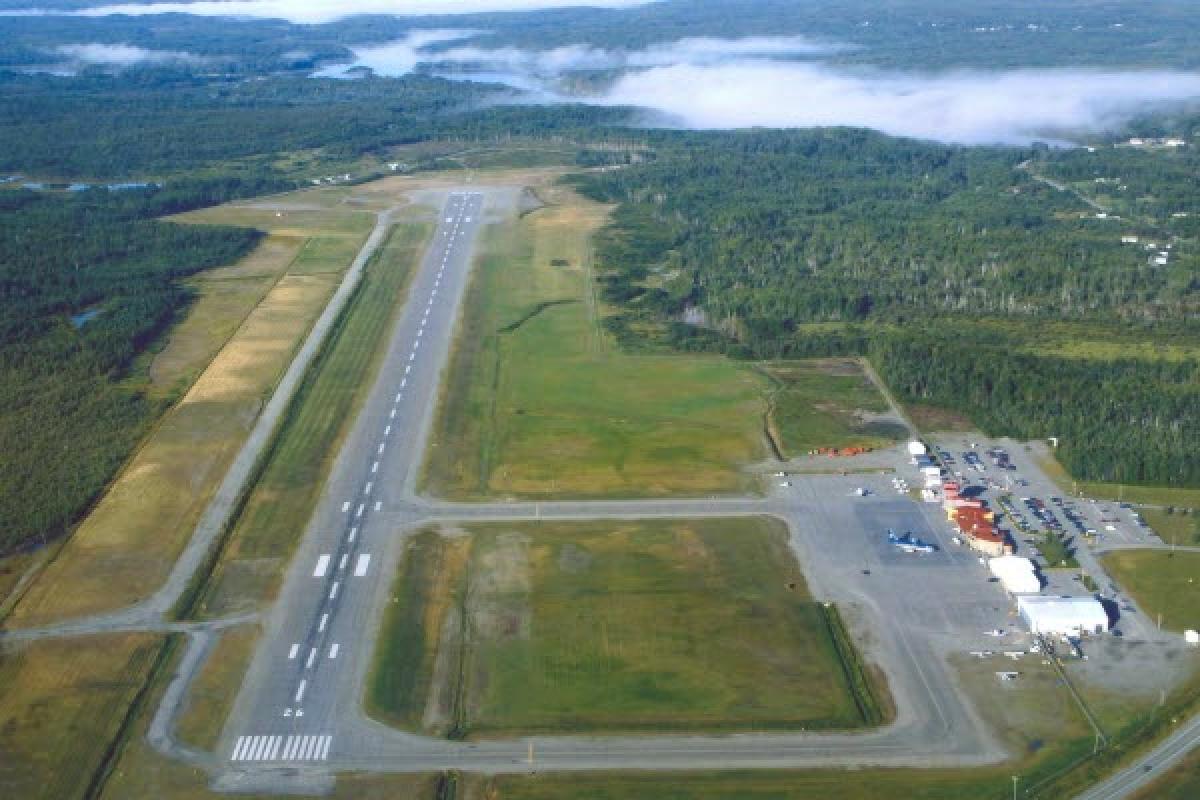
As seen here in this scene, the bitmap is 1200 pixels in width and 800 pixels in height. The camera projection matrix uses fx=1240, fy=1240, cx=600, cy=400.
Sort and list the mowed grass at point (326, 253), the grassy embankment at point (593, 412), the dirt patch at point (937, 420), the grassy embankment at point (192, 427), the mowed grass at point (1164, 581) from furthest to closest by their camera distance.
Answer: the mowed grass at point (326, 253) < the dirt patch at point (937, 420) < the grassy embankment at point (593, 412) < the grassy embankment at point (192, 427) < the mowed grass at point (1164, 581)

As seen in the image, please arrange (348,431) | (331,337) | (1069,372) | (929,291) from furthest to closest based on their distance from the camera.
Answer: (929,291) < (331,337) < (1069,372) < (348,431)

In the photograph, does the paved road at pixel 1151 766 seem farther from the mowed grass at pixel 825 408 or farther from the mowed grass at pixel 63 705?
the mowed grass at pixel 63 705

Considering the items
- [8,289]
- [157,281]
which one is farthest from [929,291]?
[8,289]

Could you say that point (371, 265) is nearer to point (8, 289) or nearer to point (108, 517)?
point (8, 289)

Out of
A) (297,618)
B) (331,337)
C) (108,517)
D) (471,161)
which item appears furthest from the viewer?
(471,161)

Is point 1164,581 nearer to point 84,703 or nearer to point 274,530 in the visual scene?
point 274,530

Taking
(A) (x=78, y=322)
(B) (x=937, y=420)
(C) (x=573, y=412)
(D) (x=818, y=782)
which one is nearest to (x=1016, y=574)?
(D) (x=818, y=782)

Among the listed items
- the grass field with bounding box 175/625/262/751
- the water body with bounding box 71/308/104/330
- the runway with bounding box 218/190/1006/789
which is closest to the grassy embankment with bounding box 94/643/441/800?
the runway with bounding box 218/190/1006/789

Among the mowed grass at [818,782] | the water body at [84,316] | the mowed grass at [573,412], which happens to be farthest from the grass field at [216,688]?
the water body at [84,316]
